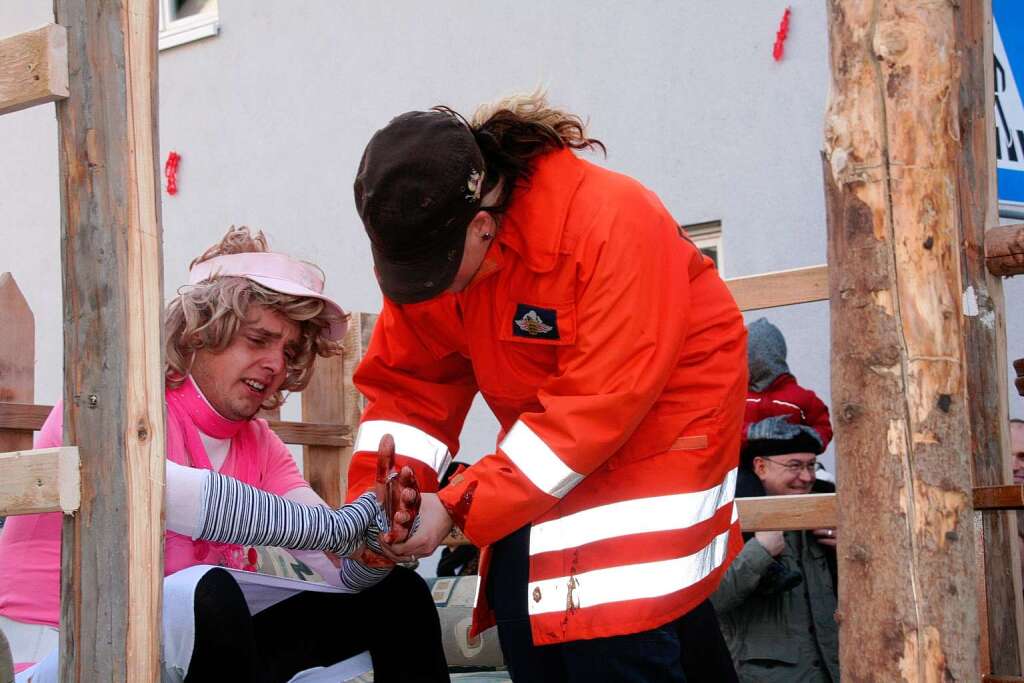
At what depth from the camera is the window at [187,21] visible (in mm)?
7777

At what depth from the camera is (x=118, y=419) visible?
96.2 inches

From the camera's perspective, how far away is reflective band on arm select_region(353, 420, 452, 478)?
303cm

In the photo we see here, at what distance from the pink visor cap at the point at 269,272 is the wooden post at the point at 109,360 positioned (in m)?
0.67

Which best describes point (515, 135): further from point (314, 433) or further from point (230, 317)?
point (314, 433)

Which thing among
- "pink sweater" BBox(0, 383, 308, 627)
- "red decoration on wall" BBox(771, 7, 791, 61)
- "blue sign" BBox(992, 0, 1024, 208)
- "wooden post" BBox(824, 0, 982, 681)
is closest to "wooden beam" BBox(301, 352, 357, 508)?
"pink sweater" BBox(0, 383, 308, 627)

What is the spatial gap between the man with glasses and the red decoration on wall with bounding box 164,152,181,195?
4826 mm

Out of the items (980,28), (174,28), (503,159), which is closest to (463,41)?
(174,28)

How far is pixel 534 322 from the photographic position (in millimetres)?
2711

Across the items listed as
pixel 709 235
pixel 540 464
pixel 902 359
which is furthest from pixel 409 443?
pixel 709 235

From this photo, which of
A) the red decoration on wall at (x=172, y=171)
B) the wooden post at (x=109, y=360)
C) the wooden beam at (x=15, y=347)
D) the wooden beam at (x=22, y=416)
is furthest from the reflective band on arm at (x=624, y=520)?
the red decoration on wall at (x=172, y=171)

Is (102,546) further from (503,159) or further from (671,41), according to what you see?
(671,41)

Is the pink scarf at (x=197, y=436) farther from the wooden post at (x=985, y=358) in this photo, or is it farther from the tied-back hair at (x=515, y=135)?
the wooden post at (x=985, y=358)

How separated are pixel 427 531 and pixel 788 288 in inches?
59.7

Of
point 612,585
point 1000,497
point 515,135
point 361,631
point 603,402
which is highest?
point 515,135
